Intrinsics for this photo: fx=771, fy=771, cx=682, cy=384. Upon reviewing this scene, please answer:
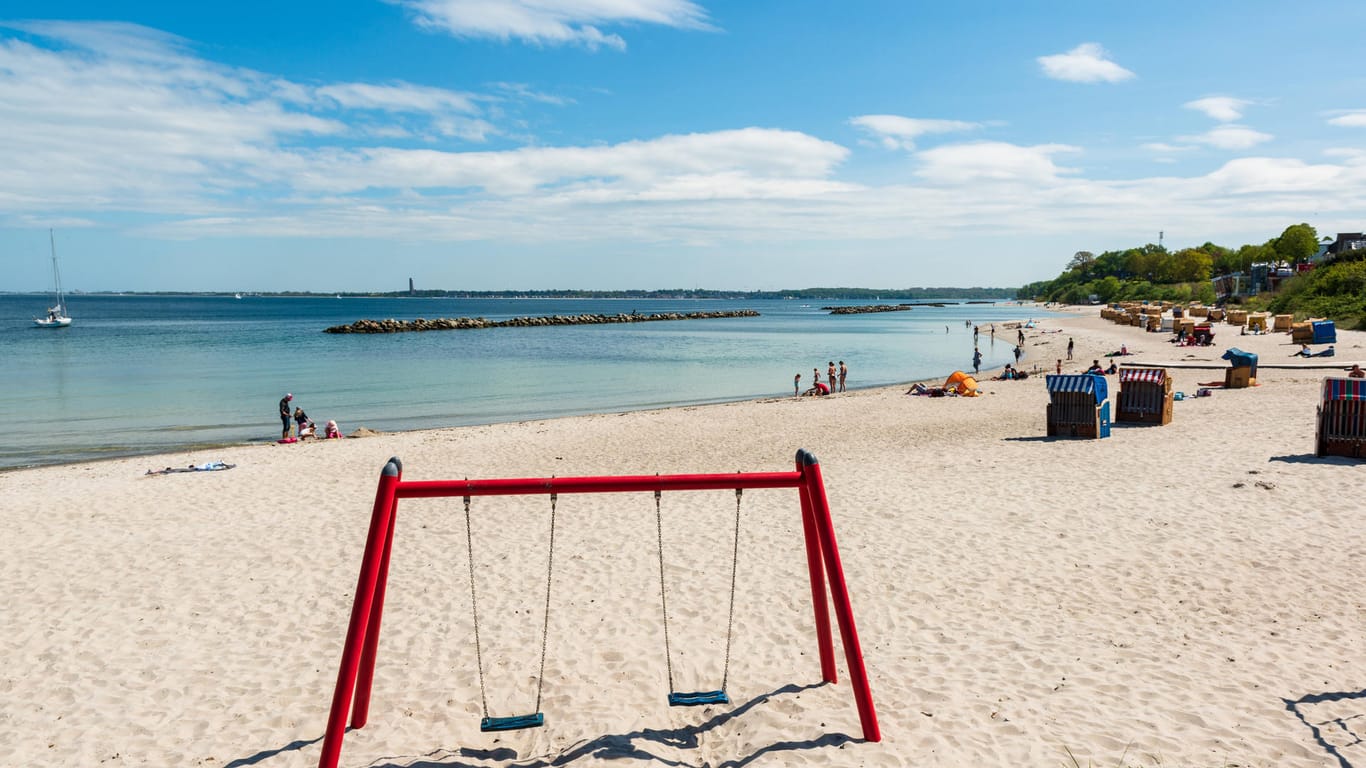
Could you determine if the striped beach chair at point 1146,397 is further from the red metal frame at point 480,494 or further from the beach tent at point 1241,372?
the red metal frame at point 480,494

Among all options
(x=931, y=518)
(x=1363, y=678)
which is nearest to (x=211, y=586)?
(x=931, y=518)

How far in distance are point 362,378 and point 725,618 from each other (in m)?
35.3

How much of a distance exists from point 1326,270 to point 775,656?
71419 millimetres

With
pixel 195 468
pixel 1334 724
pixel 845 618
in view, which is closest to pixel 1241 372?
pixel 1334 724

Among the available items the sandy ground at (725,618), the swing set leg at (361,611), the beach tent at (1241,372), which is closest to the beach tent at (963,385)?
the beach tent at (1241,372)

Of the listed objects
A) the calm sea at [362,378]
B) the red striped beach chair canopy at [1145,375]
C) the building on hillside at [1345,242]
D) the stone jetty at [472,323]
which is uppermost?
the building on hillside at [1345,242]

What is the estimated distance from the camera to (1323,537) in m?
8.69

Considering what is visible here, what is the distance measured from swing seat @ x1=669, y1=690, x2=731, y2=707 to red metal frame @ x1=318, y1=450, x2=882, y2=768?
953mm

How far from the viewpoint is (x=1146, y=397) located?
16.9 metres

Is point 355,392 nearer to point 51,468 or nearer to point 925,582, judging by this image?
point 51,468

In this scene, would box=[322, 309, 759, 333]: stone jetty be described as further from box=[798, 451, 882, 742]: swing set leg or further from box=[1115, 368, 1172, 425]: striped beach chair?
box=[798, 451, 882, 742]: swing set leg

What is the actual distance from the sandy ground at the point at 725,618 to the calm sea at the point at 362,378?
11.6 metres

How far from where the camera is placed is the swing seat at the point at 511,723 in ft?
16.7

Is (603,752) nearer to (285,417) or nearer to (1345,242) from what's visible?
(285,417)
